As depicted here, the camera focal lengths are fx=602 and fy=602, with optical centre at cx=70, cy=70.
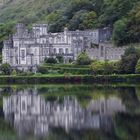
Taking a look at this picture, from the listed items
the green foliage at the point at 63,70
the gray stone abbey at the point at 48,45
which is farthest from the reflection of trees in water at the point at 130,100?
the gray stone abbey at the point at 48,45

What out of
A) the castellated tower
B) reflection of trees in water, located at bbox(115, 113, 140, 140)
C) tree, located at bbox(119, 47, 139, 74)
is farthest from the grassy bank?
reflection of trees in water, located at bbox(115, 113, 140, 140)

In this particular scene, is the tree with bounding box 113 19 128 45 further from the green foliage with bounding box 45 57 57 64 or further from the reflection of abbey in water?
the reflection of abbey in water

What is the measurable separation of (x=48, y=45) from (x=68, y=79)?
1710 centimetres

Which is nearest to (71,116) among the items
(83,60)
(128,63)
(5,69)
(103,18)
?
(128,63)

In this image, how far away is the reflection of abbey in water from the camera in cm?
3334

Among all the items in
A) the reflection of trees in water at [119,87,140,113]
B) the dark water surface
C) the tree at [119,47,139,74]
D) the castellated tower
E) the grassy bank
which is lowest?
the dark water surface

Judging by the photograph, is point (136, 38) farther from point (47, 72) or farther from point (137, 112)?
point (137, 112)

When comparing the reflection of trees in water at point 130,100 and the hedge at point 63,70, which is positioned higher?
the hedge at point 63,70

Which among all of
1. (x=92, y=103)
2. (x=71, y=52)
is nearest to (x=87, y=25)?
(x=71, y=52)

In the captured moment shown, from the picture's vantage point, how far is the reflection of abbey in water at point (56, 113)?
33344 millimetres

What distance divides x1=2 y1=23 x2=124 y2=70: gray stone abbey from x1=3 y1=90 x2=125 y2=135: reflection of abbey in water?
35.8m

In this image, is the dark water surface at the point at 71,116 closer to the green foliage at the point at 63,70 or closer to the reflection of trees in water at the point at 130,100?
the reflection of trees in water at the point at 130,100

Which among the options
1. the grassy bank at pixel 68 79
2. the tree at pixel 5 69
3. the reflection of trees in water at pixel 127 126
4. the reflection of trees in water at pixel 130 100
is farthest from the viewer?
the tree at pixel 5 69

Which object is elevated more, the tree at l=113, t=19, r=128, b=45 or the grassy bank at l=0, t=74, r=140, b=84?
the tree at l=113, t=19, r=128, b=45
